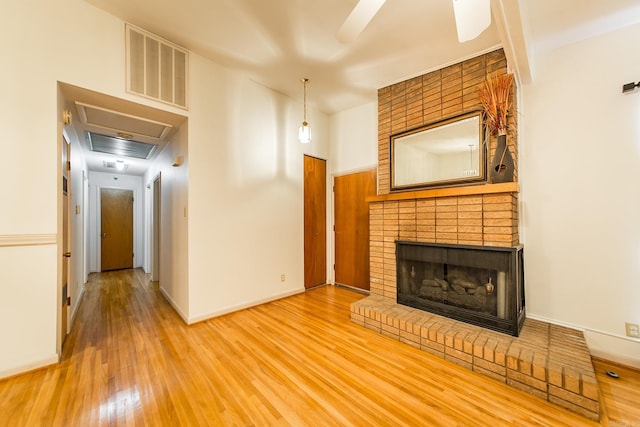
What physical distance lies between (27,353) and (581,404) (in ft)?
13.2

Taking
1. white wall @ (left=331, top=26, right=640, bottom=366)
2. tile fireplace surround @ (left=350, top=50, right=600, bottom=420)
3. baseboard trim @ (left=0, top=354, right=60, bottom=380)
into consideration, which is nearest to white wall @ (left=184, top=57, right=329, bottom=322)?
baseboard trim @ (left=0, top=354, right=60, bottom=380)

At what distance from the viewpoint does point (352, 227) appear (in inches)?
164

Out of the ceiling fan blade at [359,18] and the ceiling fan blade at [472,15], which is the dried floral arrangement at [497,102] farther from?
the ceiling fan blade at [359,18]

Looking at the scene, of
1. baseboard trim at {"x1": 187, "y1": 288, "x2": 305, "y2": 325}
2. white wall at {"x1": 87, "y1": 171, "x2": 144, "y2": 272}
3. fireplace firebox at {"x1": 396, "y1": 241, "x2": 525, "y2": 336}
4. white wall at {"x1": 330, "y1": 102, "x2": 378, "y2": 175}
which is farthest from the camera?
white wall at {"x1": 87, "y1": 171, "x2": 144, "y2": 272}

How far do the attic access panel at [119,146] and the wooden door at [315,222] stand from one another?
2626 millimetres

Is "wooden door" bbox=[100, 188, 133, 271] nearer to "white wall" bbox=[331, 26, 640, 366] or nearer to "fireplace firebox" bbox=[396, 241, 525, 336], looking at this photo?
"fireplace firebox" bbox=[396, 241, 525, 336]

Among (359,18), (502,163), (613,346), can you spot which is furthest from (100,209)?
(613,346)

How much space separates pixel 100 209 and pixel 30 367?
5411mm

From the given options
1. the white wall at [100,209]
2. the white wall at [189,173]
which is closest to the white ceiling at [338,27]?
the white wall at [189,173]

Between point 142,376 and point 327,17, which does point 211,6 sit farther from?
point 142,376

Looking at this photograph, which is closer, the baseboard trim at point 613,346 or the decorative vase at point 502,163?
the baseboard trim at point 613,346

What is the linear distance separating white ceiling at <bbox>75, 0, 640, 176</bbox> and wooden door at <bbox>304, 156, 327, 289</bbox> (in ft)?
5.01

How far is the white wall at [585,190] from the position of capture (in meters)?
2.10

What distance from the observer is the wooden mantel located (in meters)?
2.23
